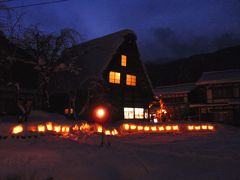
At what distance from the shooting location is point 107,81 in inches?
1097

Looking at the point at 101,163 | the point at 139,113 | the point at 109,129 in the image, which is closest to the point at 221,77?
the point at 139,113

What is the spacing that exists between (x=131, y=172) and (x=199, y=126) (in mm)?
18632

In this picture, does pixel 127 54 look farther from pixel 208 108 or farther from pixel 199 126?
pixel 208 108

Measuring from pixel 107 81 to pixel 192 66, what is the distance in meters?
71.9

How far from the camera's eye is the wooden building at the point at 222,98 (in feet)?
121

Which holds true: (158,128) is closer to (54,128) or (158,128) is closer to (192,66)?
(54,128)

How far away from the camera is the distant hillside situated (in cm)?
8356

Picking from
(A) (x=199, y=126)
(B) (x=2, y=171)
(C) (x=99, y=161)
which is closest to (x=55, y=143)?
(C) (x=99, y=161)

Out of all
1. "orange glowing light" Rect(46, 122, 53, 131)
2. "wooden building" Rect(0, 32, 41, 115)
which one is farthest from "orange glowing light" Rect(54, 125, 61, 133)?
"wooden building" Rect(0, 32, 41, 115)

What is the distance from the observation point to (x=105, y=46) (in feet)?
95.9

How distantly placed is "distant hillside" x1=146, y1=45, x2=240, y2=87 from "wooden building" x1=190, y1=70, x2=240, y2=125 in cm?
3715

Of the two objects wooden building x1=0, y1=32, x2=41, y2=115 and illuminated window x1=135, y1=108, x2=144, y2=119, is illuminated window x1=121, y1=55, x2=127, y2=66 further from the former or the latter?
wooden building x1=0, y1=32, x2=41, y2=115

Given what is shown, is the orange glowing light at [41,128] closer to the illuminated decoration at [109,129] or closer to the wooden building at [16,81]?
the illuminated decoration at [109,129]

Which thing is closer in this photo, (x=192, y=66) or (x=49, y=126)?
(x=49, y=126)
